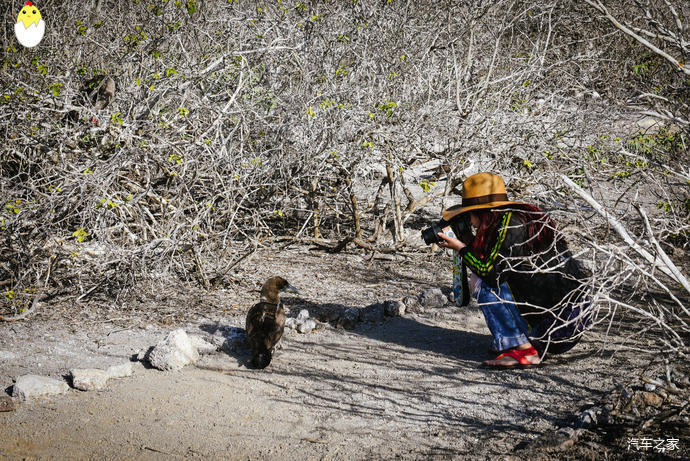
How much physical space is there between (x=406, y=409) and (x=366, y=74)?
177 inches

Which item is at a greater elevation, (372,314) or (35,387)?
(372,314)

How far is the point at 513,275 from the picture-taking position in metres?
4.39

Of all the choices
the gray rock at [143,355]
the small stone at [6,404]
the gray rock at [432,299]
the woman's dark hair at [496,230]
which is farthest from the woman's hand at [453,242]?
the small stone at [6,404]

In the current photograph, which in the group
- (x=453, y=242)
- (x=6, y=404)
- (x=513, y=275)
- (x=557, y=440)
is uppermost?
(x=453, y=242)

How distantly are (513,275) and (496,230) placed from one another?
1.15ft

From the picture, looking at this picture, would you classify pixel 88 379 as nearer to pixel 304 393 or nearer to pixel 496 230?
pixel 304 393

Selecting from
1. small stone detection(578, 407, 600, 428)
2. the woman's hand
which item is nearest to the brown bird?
the woman's hand

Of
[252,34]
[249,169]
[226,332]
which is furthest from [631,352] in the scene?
[252,34]

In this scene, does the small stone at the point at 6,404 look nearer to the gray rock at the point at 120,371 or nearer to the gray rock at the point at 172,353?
the gray rock at the point at 120,371

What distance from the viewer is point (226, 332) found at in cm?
514

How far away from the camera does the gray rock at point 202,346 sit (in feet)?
15.7

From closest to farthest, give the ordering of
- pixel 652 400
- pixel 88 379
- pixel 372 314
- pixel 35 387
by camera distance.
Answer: pixel 652 400
pixel 35 387
pixel 88 379
pixel 372 314

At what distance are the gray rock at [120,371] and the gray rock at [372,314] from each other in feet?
7.09
